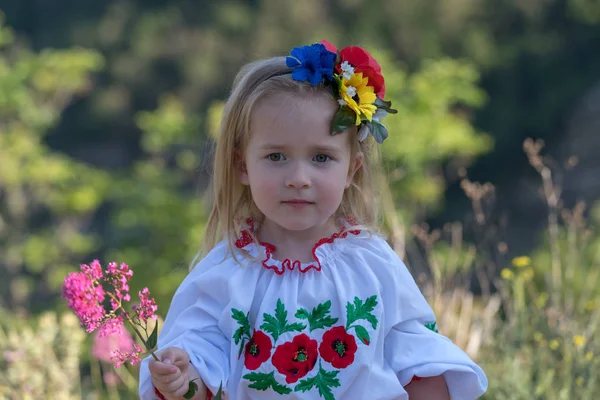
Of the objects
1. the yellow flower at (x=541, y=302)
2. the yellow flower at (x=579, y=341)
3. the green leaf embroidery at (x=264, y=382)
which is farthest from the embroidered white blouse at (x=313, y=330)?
the yellow flower at (x=541, y=302)

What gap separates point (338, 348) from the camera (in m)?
2.11

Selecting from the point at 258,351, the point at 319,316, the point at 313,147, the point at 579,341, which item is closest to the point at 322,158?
the point at 313,147

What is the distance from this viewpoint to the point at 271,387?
2.11 m

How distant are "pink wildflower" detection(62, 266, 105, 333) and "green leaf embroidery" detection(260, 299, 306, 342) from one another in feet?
1.29

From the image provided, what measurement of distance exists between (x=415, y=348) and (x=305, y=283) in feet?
1.00

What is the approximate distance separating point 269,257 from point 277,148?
0.91 ft

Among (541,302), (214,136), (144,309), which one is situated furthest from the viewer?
(541,302)

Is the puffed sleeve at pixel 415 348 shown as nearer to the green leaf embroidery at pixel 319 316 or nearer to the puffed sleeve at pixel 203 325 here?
the green leaf embroidery at pixel 319 316

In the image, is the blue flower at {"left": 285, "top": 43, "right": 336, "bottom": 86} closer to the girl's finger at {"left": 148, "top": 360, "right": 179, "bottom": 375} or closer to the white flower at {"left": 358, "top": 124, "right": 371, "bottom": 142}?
the white flower at {"left": 358, "top": 124, "right": 371, "bottom": 142}

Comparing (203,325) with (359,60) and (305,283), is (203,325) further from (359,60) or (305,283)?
(359,60)

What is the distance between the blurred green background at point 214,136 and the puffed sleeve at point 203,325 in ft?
1.60

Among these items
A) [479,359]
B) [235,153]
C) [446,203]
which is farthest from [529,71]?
[235,153]

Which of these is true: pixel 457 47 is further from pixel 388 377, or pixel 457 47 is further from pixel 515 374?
pixel 388 377

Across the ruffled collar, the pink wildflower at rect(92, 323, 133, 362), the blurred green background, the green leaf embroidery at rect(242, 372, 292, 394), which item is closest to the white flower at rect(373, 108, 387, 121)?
the ruffled collar
